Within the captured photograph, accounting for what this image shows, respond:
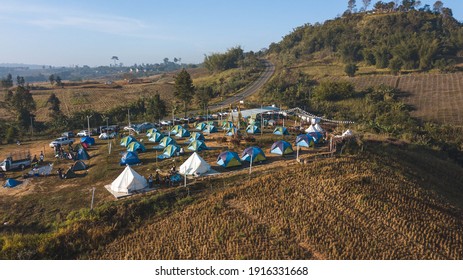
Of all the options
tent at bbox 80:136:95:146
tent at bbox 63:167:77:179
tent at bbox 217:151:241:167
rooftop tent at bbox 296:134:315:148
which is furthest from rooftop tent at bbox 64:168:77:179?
rooftop tent at bbox 296:134:315:148

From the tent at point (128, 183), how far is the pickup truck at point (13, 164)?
12199 millimetres

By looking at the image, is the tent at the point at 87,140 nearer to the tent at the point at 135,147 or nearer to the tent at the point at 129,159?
the tent at the point at 135,147

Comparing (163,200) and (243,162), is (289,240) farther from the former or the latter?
(243,162)

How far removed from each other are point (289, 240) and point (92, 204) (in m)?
11.3

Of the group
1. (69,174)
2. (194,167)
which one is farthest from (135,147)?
(194,167)

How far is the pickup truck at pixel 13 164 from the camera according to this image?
26750mm

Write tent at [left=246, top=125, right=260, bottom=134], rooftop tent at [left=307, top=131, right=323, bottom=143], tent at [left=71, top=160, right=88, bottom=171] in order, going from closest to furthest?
tent at [left=71, top=160, right=88, bottom=171], rooftop tent at [left=307, top=131, right=323, bottom=143], tent at [left=246, top=125, right=260, bottom=134]

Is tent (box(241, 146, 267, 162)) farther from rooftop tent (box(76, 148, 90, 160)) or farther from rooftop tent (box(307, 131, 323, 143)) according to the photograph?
rooftop tent (box(76, 148, 90, 160))

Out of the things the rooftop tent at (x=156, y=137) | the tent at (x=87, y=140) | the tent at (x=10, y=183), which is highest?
the rooftop tent at (x=156, y=137)

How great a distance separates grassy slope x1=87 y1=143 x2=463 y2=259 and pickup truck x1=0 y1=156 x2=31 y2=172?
17670 mm

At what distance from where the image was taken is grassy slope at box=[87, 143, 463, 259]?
43.8 ft

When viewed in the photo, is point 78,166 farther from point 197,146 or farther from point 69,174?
point 197,146

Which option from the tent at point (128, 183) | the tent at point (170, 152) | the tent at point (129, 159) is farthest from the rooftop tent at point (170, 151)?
the tent at point (128, 183)

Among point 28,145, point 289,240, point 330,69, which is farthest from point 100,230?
point 330,69
